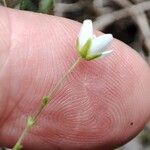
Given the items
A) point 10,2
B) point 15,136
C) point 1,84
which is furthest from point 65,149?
point 10,2

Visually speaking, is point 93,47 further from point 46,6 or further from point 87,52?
point 46,6

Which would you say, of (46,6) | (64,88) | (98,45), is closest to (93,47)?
(98,45)

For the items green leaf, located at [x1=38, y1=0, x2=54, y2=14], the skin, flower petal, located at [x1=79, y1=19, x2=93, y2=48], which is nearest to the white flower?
flower petal, located at [x1=79, y1=19, x2=93, y2=48]

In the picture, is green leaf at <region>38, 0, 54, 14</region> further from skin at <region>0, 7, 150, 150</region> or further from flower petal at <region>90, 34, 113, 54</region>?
flower petal at <region>90, 34, 113, 54</region>

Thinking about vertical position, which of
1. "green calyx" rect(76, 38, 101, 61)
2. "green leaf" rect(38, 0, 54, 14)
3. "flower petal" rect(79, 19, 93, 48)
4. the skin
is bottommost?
the skin

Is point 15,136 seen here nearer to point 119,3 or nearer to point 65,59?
point 65,59

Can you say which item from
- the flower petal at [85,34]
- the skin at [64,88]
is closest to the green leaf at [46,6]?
the skin at [64,88]
